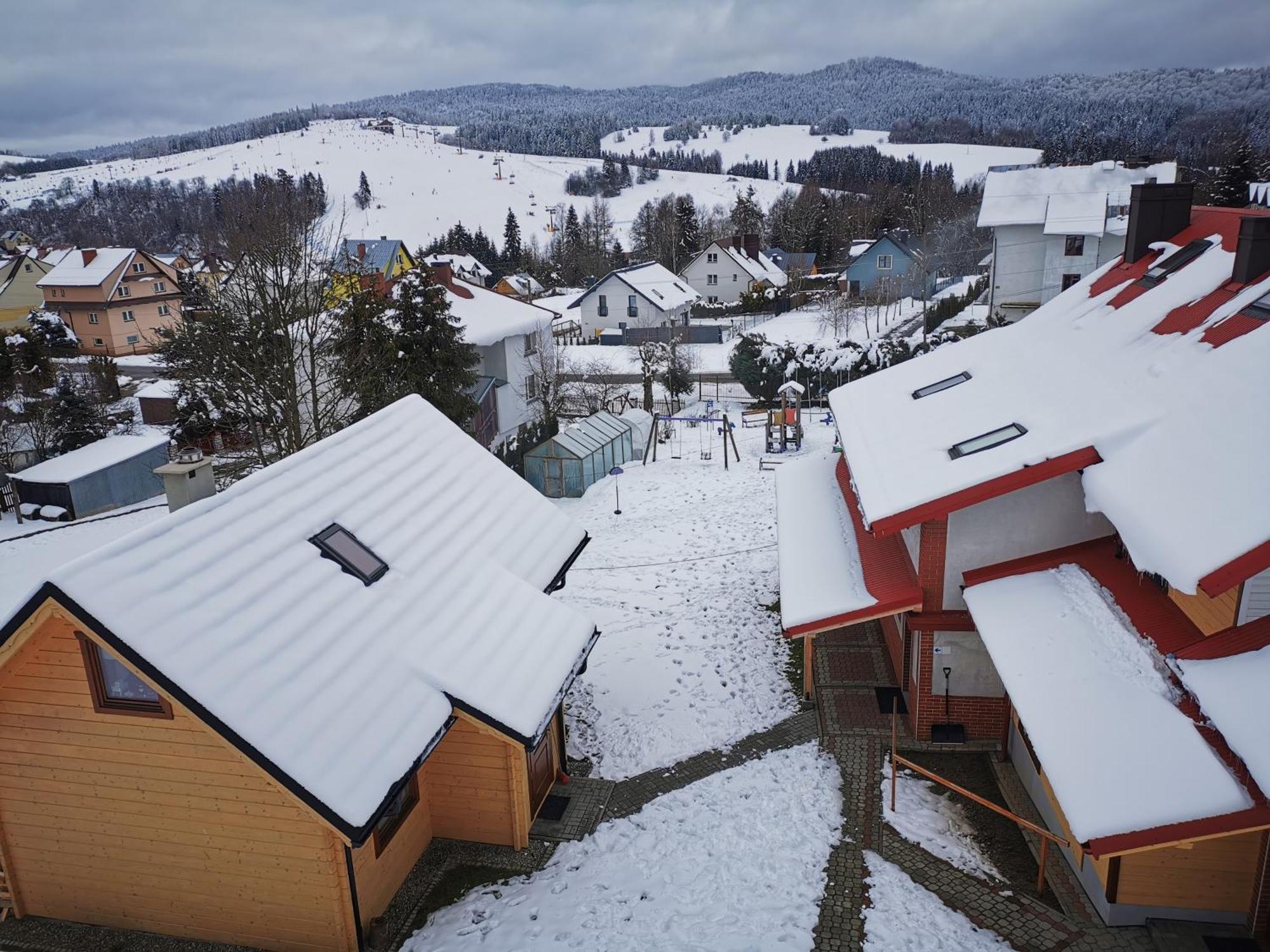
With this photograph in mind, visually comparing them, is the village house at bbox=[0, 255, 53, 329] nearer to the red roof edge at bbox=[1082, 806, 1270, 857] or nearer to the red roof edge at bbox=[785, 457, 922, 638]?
the red roof edge at bbox=[785, 457, 922, 638]

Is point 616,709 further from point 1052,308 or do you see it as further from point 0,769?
point 1052,308

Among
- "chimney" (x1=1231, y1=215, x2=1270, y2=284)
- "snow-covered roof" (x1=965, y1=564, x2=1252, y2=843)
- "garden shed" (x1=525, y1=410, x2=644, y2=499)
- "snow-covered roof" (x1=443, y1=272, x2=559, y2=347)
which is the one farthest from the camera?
"snow-covered roof" (x1=443, y1=272, x2=559, y2=347)

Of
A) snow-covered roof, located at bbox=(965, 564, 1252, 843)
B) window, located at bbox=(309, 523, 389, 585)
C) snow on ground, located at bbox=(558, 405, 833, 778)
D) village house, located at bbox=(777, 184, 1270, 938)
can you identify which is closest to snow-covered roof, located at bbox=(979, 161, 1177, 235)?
snow on ground, located at bbox=(558, 405, 833, 778)

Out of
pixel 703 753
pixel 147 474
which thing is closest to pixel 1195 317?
pixel 703 753

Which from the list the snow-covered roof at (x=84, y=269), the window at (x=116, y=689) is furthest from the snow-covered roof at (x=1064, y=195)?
the snow-covered roof at (x=84, y=269)

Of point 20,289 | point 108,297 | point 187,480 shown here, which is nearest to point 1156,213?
point 187,480
